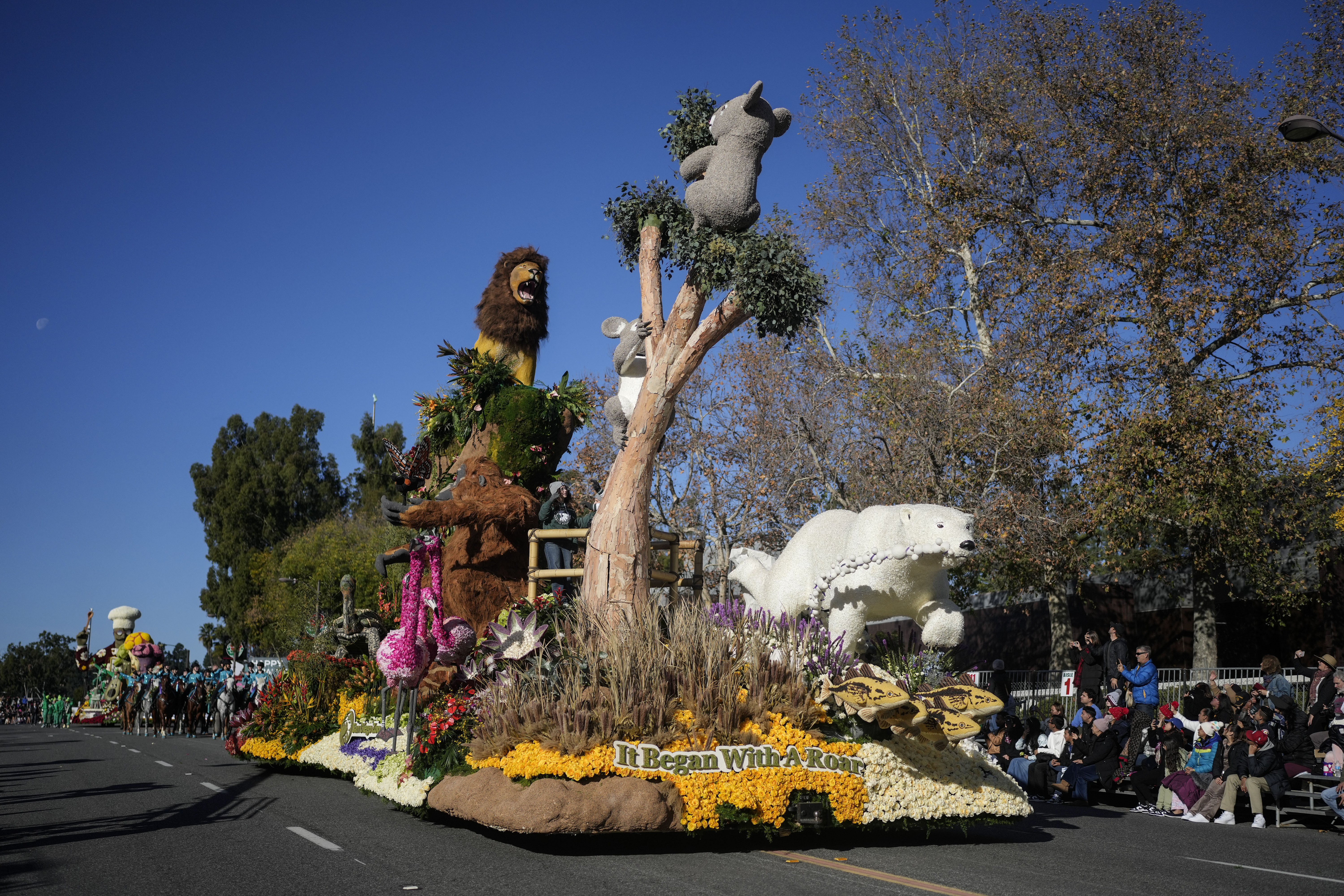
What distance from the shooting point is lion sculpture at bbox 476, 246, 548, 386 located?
13156 mm

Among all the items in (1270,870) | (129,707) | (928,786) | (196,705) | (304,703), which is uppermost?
(304,703)

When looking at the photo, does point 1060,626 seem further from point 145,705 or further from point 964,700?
point 145,705

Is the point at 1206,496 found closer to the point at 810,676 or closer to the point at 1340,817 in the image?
the point at 1340,817

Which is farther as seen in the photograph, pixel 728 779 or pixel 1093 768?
pixel 1093 768

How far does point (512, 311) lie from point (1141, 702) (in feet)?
30.4

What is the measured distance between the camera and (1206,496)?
1855 centimetres

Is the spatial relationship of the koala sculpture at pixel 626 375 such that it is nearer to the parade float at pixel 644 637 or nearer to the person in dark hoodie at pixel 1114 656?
the parade float at pixel 644 637

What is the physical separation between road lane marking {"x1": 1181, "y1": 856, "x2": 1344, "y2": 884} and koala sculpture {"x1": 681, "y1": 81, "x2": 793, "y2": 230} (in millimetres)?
6561

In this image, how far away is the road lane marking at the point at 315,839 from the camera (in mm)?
7340

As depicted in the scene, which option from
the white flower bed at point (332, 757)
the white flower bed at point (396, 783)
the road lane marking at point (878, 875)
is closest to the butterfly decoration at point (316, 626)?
the white flower bed at point (332, 757)

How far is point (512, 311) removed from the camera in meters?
13.3

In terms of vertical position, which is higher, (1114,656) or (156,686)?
(1114,656)

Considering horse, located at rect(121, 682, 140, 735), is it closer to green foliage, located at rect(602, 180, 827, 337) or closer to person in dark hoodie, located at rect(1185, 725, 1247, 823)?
green foliage, located at rect(602, 180, 827, 337)

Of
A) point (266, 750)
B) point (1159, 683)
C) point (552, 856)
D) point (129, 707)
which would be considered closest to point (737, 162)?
point (552, 856)
